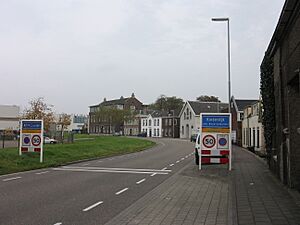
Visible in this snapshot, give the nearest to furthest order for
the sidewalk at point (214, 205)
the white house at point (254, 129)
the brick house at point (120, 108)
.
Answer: the sidewalk at point (214, 205), the white house at point (254, 129), the brick house at point (120, 108)

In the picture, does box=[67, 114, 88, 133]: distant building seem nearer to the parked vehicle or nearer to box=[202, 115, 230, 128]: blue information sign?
the parked vehicle

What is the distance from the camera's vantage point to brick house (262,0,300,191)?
10.7m

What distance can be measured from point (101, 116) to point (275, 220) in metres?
108

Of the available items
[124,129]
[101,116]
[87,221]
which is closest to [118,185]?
[87,221]

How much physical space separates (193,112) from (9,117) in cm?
4004

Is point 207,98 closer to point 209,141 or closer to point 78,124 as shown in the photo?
point 78,124

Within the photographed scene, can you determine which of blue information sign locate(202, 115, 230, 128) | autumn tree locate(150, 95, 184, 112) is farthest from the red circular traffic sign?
autumn tree locate(150, 95, 184, 112)

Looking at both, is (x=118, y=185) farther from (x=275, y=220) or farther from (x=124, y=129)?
(x=124, y=129)

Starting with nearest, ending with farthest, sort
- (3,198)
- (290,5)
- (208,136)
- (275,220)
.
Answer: (275,220), (290,5), (3,198), (208,136)

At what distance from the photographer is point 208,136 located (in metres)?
19.7

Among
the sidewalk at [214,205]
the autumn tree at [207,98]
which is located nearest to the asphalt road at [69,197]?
the sidewalk at [214,205]

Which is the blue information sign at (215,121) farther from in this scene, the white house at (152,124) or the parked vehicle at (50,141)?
the white house at (152,124)

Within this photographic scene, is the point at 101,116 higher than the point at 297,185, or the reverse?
the point at 101,116

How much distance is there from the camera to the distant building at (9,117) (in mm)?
82956
